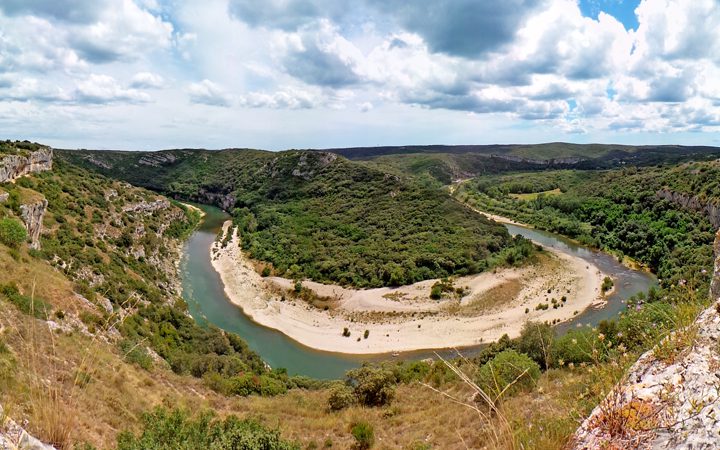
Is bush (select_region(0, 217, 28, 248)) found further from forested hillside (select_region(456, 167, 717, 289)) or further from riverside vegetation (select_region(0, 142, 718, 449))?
forested hillside (select_region(456, 167, 717, 289))

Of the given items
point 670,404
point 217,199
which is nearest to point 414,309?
point 670,404

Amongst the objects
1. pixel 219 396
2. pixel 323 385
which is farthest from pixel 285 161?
pixel 219 396

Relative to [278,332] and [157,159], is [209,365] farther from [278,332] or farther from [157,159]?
[157,159]

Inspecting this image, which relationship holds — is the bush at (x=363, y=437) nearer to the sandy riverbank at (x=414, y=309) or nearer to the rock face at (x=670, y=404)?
the rock face at (x=670, y=404)

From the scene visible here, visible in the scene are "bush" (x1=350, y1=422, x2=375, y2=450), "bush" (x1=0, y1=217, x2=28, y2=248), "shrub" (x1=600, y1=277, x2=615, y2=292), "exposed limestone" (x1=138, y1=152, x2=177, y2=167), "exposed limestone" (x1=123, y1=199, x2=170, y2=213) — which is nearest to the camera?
"bush" (x1=350, y1=422, x2=375, y2=450)

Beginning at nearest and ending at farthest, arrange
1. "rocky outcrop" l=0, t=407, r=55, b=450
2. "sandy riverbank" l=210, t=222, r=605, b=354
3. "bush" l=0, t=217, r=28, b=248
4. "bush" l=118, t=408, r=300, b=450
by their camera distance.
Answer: "rocky outcrop" l=0, t=407, r=55, b=450 < "bush" l=118, t=408, r=300, b=450 < "bush" l=0, t=217, r=28, b=248 < "sandy riverbank" l=210, t=222, r=605, b=354

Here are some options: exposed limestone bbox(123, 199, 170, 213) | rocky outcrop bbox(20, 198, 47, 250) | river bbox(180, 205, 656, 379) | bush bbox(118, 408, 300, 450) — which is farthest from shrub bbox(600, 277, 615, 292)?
exposed limestone bbox(123, 199, 170, 213)

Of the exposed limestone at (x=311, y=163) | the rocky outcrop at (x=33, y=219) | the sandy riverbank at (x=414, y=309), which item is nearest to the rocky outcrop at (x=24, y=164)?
the rocky outcrop at (x=33, y=219)

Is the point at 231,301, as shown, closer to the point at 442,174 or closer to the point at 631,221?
the point at 631,221
